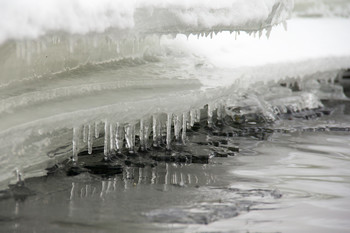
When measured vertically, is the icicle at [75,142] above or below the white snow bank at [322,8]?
below

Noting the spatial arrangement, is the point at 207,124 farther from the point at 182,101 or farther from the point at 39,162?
the point at 39,162

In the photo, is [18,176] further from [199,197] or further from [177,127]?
[177,127]

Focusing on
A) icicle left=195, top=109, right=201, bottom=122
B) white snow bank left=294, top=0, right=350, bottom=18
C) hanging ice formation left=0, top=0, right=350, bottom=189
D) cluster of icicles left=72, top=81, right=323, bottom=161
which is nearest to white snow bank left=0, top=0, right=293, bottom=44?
hanging ice formation left=0, top=0, right=350, bottom=189

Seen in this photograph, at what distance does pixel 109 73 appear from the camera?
2.44 meters

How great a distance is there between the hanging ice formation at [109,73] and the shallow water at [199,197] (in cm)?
16

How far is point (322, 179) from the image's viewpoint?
209cm

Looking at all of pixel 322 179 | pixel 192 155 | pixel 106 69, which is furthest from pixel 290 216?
pixel 106 69

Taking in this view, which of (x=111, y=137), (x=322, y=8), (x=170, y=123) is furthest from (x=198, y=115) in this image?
(x=322, y=8)

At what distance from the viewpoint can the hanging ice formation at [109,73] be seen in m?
1.76

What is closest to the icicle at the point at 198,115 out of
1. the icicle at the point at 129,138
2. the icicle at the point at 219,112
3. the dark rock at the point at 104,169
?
the icicle at the point at 219,112

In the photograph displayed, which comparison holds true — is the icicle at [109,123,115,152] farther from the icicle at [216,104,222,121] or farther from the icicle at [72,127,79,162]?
the icicle at [216,104,222,121]

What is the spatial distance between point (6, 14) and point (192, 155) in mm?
1017

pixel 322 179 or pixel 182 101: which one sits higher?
pixel 182 101

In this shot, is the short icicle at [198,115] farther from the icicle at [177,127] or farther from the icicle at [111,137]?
the icicle at [111,137]
